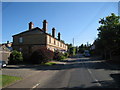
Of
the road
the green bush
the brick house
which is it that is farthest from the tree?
the green bush

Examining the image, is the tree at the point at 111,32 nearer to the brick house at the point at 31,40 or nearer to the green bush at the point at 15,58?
the brick house at the point at 31,40

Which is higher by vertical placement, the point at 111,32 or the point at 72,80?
the point at 111,32

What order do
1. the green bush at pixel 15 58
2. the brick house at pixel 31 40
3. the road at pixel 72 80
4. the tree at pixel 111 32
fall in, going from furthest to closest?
the brick house at pixel 31 40 < the green bush at pixel 15 58 < the tree at pixel 111 32 < the road at pixel 72 80

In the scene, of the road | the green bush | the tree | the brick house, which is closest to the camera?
the road

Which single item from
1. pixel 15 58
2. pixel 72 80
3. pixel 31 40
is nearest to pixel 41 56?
pixel 15 58

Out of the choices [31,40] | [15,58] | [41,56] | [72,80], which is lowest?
[72,80]

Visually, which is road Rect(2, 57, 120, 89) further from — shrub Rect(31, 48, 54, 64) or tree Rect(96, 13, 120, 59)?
tree Rect(96, 13, 120, 59)

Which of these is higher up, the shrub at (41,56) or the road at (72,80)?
the shrub at (41,56)

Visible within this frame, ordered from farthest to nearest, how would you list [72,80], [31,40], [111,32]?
[31,40]
[111,32]
[72,80]

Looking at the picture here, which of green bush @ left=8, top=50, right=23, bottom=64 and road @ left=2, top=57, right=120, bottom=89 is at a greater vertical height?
green bush @ left=8, top=50, right=23, bottom=64

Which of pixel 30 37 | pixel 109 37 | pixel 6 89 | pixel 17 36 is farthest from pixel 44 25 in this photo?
Answer: pixel 6 89

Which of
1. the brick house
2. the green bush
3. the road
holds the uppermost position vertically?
the brick house

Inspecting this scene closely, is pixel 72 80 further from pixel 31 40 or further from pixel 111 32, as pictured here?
pixel 31 40

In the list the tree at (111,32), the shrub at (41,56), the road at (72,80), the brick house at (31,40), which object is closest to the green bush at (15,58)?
the shrub at (41,56)
